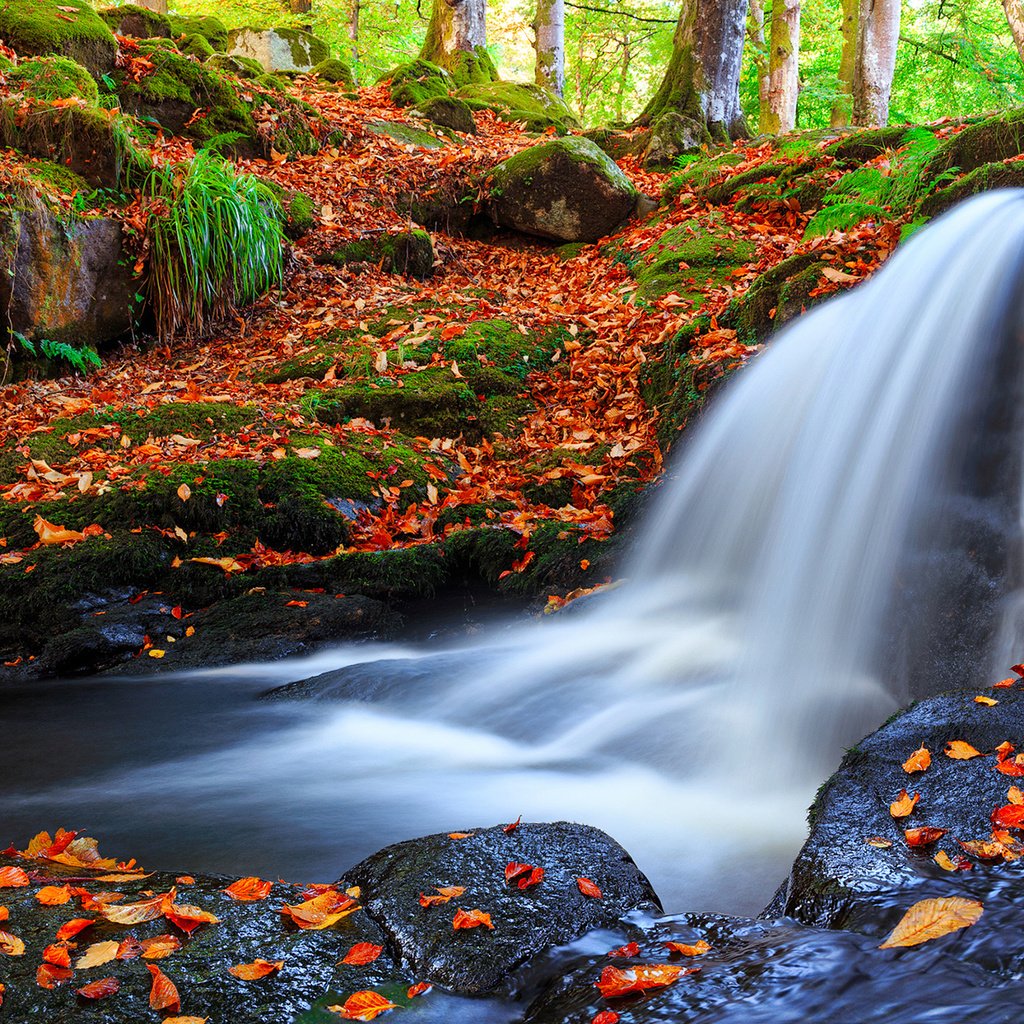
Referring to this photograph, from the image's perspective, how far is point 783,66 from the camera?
1180 cm

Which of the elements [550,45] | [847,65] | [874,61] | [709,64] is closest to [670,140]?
[709,64]

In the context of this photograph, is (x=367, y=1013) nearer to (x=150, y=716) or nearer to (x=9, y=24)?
(x=150, y=716)

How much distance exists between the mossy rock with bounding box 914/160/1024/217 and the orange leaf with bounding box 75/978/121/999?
19.2ft

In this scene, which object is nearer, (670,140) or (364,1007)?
(364,1007)

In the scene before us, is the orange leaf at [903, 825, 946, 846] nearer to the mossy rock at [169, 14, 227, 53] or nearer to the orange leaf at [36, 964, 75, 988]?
the orange leaf at [36, 964, 75, 988]

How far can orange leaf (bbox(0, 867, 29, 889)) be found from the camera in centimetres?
203

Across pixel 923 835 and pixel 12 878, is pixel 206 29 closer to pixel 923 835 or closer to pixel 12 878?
pixel 12 878

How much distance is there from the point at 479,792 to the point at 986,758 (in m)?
1.66

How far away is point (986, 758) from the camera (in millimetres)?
2145

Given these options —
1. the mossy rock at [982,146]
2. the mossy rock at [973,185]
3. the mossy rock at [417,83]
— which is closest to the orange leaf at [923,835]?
the mossy rock at [973,185]

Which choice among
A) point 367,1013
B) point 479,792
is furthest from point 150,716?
point 367,1013

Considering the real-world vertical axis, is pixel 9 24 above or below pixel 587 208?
above

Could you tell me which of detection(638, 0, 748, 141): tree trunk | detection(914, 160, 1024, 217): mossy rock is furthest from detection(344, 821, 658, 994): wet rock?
detection(638, 0, 748, 141): tree trunk

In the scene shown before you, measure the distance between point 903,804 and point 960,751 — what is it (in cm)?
26
